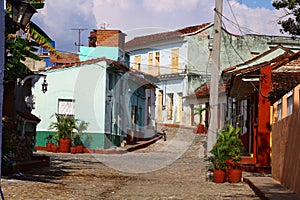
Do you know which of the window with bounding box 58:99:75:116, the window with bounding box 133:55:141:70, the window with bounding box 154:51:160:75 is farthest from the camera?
the window with bounding box 133:55:141:70

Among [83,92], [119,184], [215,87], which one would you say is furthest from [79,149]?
[119,184]

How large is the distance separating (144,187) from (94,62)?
17.6 metres

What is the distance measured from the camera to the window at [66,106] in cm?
3194

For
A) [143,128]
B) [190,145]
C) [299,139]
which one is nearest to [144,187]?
[299,139]

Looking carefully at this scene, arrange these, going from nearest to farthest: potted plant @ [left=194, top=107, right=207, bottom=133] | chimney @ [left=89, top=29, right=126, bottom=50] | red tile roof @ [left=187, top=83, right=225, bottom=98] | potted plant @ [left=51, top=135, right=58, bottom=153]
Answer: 1. potted plant @ [left=51, top=135, right=58, bottom=153]
2. chimney @ [left=89, top=29, right=126, bottom=50]
3. potted plant @ [left=194, top=107, right=207, bottom=133]
4. red tile roof @ [left=187, top=83, right=225, bottom=98]

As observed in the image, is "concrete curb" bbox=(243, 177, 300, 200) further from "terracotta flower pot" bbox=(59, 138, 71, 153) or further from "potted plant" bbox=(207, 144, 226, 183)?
"terracotta flower pot" bbox=(59, 138, 71, 153)

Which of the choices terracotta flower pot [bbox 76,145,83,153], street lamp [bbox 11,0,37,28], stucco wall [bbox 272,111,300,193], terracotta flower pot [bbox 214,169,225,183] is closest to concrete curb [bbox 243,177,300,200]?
stucco wall [bbox 272,111,300,193]

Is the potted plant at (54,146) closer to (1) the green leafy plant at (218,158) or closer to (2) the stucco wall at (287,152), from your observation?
(1) the green leafy plant at (218,158)

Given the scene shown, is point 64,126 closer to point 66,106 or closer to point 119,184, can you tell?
point 66,106

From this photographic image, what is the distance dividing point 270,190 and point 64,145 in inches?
→ 724

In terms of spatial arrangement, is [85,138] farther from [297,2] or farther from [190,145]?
[297,2]

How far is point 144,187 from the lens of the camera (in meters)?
14.6

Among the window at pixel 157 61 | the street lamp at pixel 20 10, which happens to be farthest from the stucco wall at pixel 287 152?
the window at pixel 157 61

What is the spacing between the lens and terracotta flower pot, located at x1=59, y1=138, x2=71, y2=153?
98.3ft
